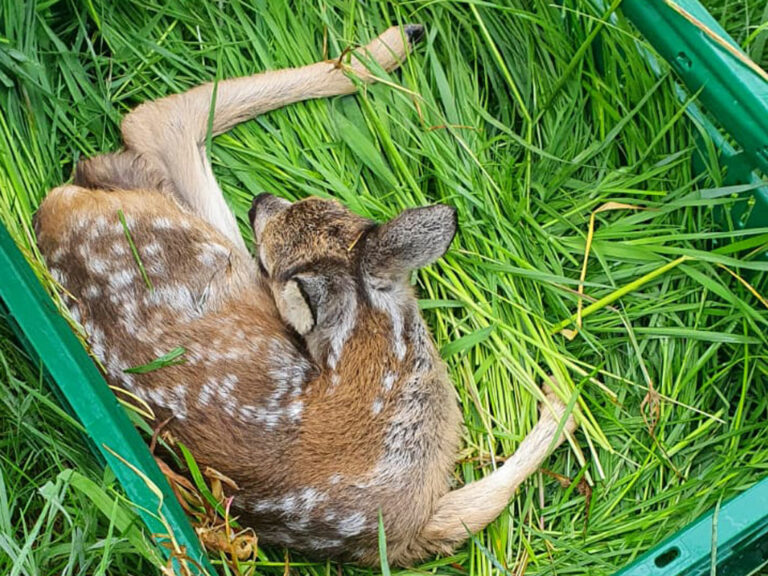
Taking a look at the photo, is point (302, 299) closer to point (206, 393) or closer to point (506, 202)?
point (206, 393)

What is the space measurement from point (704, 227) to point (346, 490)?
5.01ft

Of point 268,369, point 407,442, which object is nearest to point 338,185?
point 268,369

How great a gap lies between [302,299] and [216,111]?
1013 millimetres

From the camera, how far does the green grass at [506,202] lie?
298 centimetres

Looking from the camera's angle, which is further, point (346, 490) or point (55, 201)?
point (55, 201)

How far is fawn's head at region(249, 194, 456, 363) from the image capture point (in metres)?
2.70

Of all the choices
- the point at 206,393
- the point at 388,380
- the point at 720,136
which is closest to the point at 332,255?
the point at 388,380

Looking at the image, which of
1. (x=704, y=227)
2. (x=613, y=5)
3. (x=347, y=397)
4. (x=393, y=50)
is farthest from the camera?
(x=393, y=50)

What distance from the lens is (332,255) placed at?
2.86m

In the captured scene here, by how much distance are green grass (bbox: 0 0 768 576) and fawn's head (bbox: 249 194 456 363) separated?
14.6 inches

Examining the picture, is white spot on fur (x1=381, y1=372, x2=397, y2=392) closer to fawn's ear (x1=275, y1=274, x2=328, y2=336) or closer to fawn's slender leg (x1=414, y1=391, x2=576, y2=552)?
fawn's ear (x1=275, y1=274, x2=328, y2=336)

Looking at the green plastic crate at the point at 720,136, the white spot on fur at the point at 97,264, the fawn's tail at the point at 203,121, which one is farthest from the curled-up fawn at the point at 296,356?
the green plastic crate at the point at 720,136

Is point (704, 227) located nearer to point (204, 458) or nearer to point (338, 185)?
point (338, 185)

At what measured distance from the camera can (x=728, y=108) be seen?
2918 millimetres
